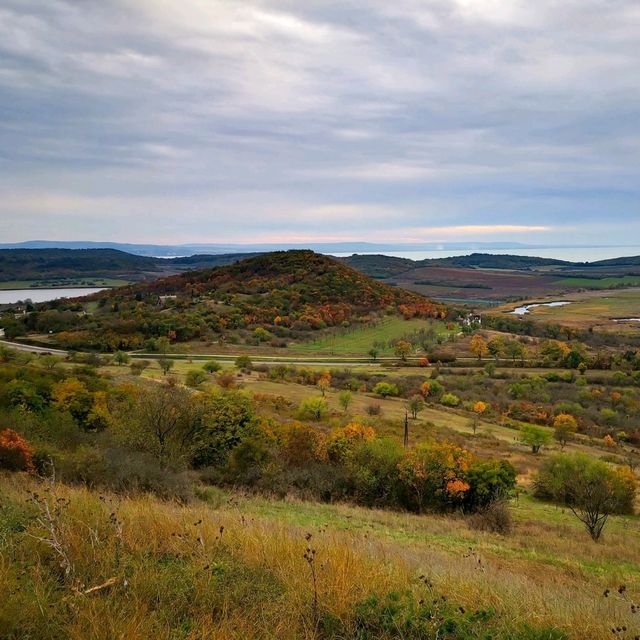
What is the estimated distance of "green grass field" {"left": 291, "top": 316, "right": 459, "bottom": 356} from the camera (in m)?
104

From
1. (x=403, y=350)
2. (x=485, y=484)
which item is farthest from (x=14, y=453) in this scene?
(x=403, y=350)

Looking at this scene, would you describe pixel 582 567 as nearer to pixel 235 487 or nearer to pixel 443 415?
pixel 235 487

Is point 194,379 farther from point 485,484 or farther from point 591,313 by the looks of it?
point 591,313

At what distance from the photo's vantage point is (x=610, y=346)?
114 m

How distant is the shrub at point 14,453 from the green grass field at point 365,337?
85.4 m

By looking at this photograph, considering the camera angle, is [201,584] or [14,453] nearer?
[201,584]

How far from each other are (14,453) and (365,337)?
334 feet

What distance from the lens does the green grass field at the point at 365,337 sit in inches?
4097

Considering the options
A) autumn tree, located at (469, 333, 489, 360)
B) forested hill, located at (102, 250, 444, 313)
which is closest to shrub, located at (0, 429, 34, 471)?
autumn tree, located at (469, 333, 489, 360)

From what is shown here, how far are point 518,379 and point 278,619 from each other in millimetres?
81363

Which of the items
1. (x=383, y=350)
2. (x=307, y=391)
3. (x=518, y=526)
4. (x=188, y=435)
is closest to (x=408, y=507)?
(x=518, y=526)

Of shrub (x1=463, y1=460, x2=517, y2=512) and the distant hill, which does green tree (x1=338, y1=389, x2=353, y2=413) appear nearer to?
shrub (x1=463, y1=460, x2=517, y2=512)

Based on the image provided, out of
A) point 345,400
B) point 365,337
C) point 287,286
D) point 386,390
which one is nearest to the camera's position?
point 345,400

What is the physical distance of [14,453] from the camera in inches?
590
